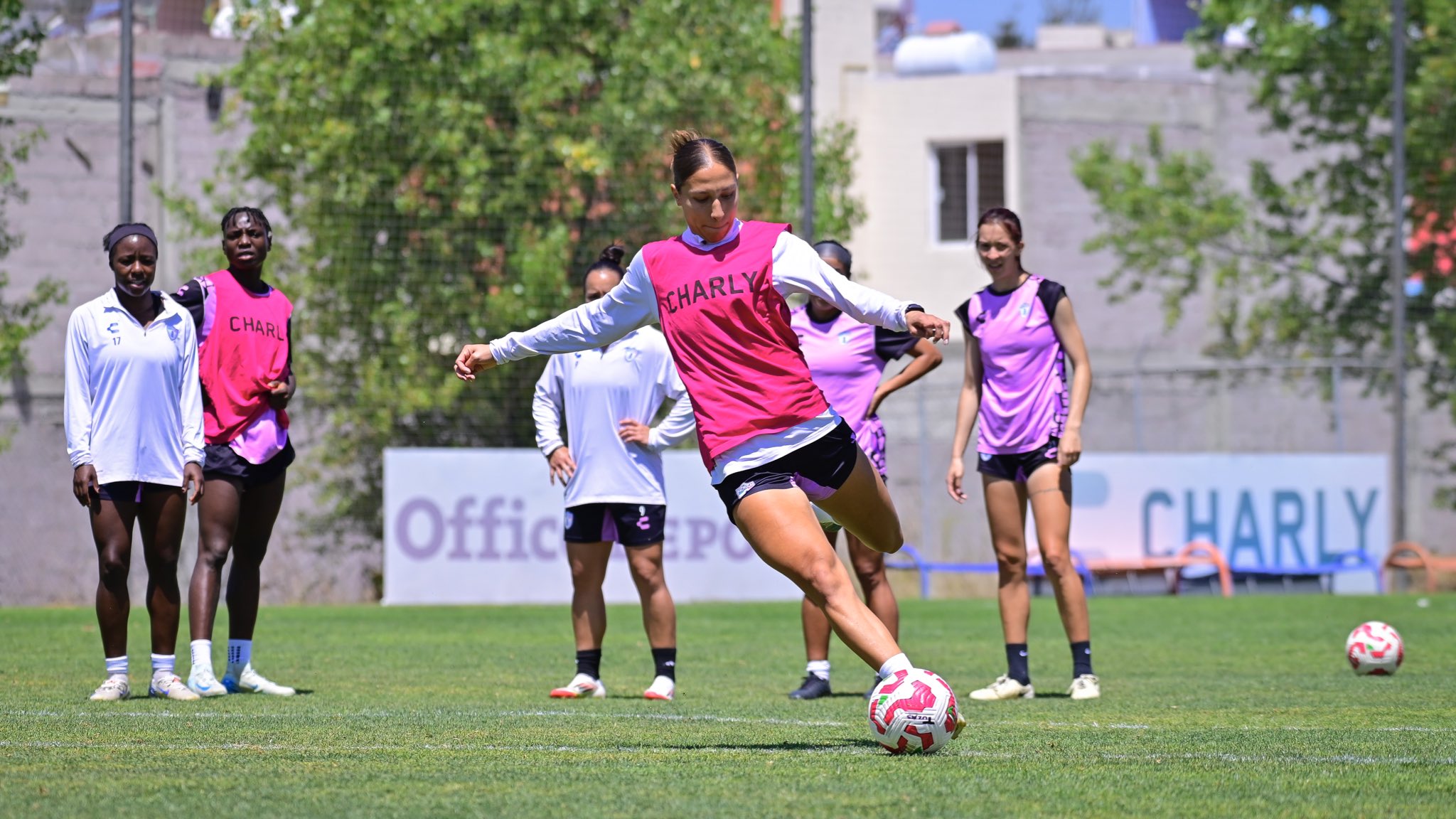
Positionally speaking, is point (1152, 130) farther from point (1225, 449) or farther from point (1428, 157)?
point (1428, 157)

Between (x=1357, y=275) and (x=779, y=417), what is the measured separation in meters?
16.8

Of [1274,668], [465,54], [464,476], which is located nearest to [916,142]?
[465,54]

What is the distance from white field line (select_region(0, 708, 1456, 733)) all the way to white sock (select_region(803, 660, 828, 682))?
1.24 m

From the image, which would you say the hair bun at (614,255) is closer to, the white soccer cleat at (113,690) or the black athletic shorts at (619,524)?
the black athletic shorts at (619,524)

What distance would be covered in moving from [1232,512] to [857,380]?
11138 millimetres

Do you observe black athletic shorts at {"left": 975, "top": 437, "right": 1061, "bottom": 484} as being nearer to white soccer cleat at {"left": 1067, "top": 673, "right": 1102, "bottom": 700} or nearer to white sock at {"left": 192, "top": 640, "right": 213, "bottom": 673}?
white soccer cleat at {"left": 1067, "top": 673, "right": 1102, "bottom": 700}

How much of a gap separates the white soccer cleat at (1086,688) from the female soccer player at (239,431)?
353 cm

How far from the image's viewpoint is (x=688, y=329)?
5988 millimetres

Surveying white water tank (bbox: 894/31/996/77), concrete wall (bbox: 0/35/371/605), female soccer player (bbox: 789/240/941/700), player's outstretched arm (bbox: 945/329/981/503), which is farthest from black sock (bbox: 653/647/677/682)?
white water tank (bbox: 894/31/996/77)

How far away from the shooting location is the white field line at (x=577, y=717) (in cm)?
671

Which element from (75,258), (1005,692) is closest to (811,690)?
(1005,692)

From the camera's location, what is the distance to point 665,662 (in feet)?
28.0

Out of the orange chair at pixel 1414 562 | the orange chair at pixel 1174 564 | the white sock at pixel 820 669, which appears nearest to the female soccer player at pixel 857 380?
the white sock at pixel 820 669

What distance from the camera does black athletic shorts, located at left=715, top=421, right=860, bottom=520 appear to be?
592 cm
